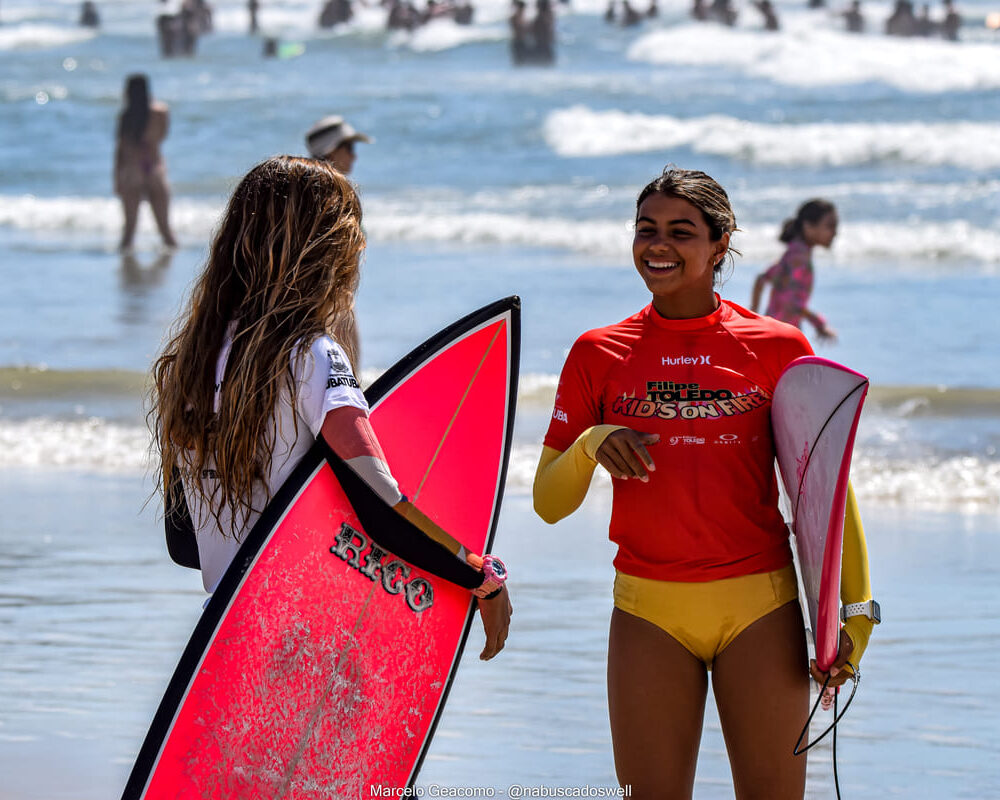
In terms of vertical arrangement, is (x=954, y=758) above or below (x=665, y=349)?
below

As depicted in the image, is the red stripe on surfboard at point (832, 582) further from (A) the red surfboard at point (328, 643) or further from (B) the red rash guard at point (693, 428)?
(A) the red surfboard at point (328, 643)

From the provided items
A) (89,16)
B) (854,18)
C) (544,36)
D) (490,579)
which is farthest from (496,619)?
(89,16)

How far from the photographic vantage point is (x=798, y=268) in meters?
6.88

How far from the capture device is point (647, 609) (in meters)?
2.66

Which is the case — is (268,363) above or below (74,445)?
above

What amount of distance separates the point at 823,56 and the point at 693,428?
1070 inches

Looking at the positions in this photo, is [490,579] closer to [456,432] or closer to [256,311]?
[456,432]

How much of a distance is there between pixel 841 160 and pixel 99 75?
16.9 metres

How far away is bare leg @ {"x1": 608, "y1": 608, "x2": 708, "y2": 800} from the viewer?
102 inches

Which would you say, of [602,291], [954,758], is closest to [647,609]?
[954,758]

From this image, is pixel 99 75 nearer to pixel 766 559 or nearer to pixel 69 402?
pixel 69 402

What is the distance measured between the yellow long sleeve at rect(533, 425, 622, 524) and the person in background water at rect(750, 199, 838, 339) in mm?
4209

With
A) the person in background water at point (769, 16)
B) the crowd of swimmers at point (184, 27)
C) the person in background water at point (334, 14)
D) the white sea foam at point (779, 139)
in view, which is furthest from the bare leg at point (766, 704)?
the person in background water at point (334, 14)

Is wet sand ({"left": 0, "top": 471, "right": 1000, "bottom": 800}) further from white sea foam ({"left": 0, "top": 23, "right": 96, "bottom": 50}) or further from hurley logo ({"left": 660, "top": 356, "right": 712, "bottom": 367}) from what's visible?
white sea foam ({"left": 0, "top": 23, "right": 96, "bottom": 50})
